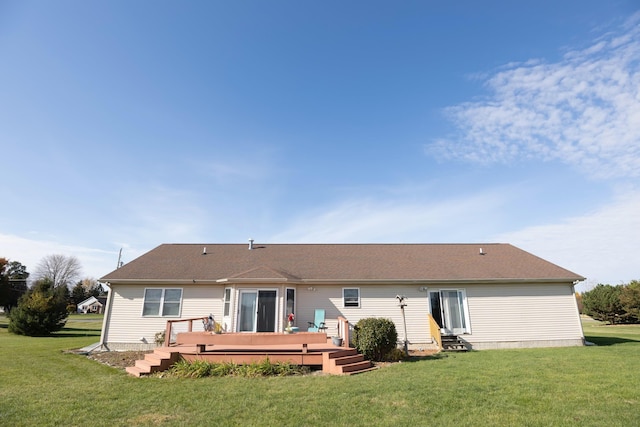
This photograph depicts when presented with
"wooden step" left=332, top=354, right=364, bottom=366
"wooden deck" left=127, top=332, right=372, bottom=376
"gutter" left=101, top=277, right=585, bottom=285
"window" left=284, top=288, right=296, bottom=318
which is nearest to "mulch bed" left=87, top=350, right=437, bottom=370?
"wooden step" left=332, top=354, right=364, bottom=366

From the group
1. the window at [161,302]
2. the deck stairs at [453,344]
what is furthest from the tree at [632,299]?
the window at [161,302]

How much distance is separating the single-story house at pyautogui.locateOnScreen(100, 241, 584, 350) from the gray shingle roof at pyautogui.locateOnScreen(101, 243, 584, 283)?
99 millimetres

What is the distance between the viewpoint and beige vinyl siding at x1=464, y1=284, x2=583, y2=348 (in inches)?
610

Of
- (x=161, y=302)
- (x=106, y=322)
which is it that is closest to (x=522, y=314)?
(x=161, y=302)

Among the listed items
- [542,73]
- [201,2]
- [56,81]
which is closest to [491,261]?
[542,73]

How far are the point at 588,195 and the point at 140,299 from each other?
2138cm

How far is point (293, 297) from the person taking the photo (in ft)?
50.7

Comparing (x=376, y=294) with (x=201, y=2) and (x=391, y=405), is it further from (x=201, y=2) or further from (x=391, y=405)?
(x=201, y=2)

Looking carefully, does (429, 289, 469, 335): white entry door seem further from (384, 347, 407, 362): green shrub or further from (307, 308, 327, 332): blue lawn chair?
(307, 308, 327, 332): blue lawn chair

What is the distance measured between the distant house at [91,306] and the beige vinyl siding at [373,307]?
203ft

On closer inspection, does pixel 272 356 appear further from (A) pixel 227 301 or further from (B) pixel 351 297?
(B) pixel 351 297

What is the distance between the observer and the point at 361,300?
51.8 feet

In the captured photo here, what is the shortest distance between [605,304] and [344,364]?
37531 millimetres

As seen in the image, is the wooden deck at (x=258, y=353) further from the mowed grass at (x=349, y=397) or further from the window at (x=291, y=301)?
the window at (x=291, y=301)
